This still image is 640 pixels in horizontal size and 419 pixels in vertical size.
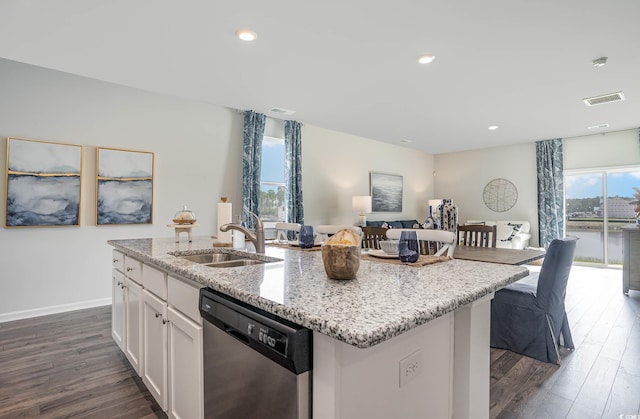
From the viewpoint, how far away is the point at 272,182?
5254mm

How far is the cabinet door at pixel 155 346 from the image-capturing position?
160 centimetres

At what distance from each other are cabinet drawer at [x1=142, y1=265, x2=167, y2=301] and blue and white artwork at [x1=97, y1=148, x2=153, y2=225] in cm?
242

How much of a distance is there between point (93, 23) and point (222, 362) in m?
2.69

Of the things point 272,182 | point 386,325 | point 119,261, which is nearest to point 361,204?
point 272,182

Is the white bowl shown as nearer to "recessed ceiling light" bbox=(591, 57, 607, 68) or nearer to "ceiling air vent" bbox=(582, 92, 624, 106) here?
"recessed ceiling light" bbox=(591, 57, 607, 68)

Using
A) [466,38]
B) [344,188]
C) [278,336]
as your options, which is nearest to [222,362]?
[278,336]

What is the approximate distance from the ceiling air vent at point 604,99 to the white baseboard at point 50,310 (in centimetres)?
650

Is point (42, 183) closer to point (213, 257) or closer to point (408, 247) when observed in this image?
point (213, 257)

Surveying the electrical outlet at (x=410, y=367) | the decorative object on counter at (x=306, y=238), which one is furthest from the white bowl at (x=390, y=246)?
the electrical outlet at (x=410, y=367)

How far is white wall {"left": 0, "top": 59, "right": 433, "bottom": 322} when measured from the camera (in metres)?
3.32

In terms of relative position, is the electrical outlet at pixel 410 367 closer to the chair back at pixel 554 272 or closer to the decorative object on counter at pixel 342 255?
the decorative object on counter at pixel 342 255

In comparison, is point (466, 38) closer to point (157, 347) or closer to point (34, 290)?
point (157, 347)

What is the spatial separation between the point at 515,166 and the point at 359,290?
7598 millimetres

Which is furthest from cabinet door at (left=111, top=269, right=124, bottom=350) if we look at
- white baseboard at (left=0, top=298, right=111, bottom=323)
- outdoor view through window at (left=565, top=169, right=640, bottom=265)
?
outdoor view through window at (left=565, top=169, right=640, bottom=265)
